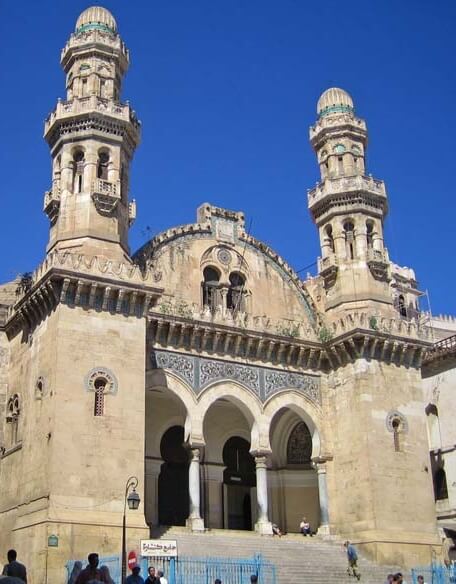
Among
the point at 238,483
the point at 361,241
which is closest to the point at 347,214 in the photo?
the point at 361,241

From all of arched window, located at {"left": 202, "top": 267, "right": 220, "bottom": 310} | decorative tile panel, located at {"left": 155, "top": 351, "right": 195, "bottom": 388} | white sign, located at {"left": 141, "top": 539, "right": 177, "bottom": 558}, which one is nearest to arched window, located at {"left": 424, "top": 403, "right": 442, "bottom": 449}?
arched window, located at {"left": 202, "top": 267, "right": 220, "bottom": 310}

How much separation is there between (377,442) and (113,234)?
422 inches

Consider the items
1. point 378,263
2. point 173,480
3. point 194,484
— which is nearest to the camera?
point 194,484

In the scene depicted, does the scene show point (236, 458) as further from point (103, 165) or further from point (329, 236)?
point (103, 165)

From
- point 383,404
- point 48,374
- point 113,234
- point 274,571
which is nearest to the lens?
point 274,571

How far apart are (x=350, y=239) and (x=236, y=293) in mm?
4771

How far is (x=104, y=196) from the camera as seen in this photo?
24.8 m

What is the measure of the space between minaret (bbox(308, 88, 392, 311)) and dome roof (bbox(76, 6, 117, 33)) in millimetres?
8848

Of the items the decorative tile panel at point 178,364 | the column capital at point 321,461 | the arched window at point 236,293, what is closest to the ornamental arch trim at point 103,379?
the decorative tile panel at point 178,364

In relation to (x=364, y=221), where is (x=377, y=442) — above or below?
below

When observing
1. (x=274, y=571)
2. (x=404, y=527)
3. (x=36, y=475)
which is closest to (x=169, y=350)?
(x=36, y=475)

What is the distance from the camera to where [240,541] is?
23594mm

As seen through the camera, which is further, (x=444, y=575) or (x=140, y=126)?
(x=140, y=126)

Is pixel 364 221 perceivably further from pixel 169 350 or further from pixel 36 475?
pixel 36 475
